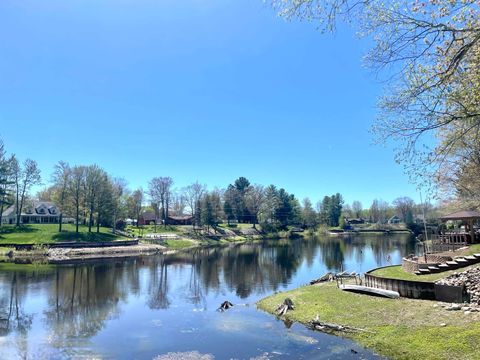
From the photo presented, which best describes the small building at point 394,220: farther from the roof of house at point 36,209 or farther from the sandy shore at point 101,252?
the roof of house at point 36,209

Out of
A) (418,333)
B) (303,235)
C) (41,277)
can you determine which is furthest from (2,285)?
(303,235)

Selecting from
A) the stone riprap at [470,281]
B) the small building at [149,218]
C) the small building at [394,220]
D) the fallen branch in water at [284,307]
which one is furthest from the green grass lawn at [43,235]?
the small building at [394,220]

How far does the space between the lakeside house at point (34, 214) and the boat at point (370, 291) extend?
77167 mm

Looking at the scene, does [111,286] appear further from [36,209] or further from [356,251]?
[36,209]

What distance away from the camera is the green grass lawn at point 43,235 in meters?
58.3

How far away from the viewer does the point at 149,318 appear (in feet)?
67.0

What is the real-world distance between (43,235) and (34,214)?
85.6ft

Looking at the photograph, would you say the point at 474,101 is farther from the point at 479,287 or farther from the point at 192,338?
the point at 192,338

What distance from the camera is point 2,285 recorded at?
99.7 feet

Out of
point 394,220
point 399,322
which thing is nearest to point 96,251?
point 399,322

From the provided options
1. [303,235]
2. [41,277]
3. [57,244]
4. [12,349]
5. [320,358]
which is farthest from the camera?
[303,235]

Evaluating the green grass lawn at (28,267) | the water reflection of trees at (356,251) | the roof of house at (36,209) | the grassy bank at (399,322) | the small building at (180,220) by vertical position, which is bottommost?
the water reflection of trees at (356,251)

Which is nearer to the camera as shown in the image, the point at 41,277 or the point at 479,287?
the point at 479,287

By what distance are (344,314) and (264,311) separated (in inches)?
209
